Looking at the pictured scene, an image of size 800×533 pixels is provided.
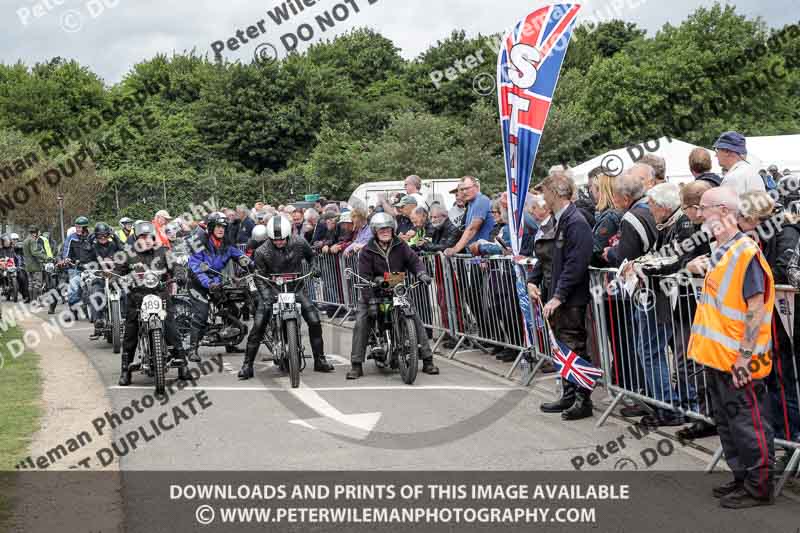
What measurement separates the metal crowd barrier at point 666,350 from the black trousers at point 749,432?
314 mm

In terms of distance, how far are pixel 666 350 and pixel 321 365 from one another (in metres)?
5.02

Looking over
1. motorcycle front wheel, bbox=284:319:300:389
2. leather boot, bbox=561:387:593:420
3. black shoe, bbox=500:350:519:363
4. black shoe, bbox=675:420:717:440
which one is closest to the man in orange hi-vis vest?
black shoe, bbox=675:420:717:440

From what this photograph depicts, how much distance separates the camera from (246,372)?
37.0ft

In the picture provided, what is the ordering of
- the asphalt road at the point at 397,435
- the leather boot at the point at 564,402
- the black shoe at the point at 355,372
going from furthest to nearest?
the black shoe at the point at 355,372, the leather boot at the point at 564,402, the asphalt road at the point at 397,435

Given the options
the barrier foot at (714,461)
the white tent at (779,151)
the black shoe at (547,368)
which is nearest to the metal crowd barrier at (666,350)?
the barrier foot at (714,461)

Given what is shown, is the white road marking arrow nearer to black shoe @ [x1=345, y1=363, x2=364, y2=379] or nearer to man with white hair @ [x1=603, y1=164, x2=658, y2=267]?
black shoe @ [x1=345, y1=363, x2=364, y2=379]

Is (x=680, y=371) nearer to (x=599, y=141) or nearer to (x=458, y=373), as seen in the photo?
(x=458, y=373)

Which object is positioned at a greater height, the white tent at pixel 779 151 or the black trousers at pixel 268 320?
the white tent at pixel 779 151

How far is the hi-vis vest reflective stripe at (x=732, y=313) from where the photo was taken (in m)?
5.66

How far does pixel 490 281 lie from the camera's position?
1111 cm

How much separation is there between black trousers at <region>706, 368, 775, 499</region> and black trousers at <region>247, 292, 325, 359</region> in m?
6.36

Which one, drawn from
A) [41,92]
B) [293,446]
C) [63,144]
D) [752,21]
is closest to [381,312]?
[293,446]

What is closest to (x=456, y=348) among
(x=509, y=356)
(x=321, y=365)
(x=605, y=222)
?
(x=509, y=356)

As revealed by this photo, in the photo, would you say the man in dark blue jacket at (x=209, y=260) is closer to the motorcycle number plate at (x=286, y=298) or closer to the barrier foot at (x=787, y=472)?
the motorcycle number plate at (x=286, y=298)
